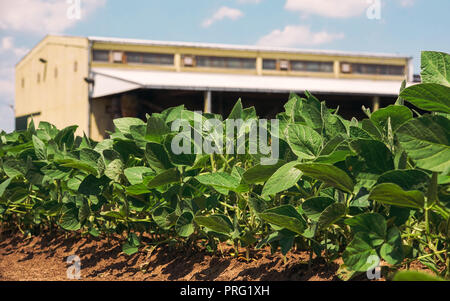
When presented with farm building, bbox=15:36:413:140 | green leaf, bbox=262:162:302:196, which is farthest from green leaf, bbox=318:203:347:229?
farm building, bbox=15:36:413:140

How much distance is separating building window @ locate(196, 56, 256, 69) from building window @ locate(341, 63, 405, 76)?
23.6 ft

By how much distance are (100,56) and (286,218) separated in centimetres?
2617

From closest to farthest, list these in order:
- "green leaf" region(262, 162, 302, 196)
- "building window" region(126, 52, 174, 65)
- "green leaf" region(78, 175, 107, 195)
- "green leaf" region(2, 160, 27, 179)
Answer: "green leaf" region(262, 162, 302, 196), "green leaf" region(78, 175, 107, 195), "green leaf" region(2, 160, 27, 179), "building window" region(126, 52, 174, 65)

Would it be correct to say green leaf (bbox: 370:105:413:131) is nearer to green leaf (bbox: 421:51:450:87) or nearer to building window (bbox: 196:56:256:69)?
green leaf (bbox: 421:51:450:87)

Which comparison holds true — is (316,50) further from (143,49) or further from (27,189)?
(27,189)

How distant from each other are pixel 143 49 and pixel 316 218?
1083 inches

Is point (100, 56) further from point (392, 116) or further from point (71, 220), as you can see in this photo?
point (392, 116)

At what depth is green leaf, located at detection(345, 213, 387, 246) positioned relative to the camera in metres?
1.07

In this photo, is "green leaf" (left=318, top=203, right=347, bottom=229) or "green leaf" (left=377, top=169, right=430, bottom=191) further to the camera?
"green leaf" (left=318, top=203, right=347, bottom=229)

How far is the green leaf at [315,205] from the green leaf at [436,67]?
39 centimetres

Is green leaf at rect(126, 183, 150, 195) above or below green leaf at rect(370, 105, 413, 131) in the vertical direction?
below

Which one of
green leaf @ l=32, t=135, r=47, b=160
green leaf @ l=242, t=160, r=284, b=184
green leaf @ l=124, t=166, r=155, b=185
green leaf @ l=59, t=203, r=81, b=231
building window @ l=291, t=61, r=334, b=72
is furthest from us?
building window @ l=291, t=61, r=334, b=72
